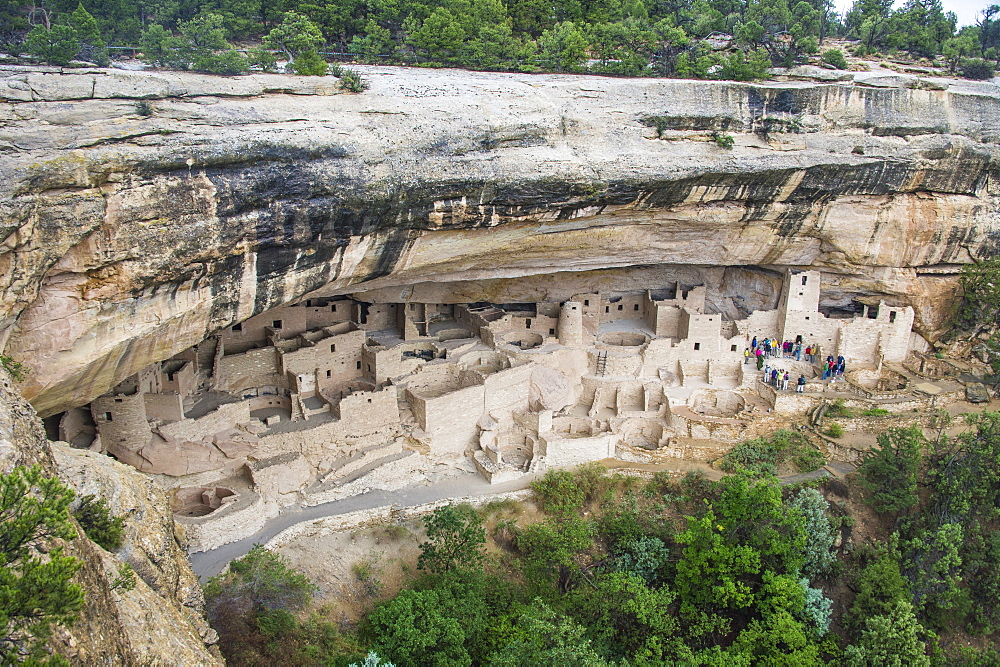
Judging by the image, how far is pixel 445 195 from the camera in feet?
46.6

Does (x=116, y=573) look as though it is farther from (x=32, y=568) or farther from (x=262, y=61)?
(x=262, y=61)

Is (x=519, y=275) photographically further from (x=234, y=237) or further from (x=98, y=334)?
(x=98, y=334)

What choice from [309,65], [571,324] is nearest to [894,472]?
[571,324]

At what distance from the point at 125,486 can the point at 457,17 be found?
16.2 meters

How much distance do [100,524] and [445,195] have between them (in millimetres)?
8671

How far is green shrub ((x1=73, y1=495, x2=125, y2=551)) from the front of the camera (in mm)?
7277

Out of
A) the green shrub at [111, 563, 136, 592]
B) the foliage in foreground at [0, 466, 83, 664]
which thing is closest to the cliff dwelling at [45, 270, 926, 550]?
the green shrub at [111, 563, 136, 592]

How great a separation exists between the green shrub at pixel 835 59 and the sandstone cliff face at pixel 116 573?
2093 centimetres

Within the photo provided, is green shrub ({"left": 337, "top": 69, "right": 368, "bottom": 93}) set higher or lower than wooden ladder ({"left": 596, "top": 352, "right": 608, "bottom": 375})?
higher

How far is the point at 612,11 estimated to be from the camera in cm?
2338

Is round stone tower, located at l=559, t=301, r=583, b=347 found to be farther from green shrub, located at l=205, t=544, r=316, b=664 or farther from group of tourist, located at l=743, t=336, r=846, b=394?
green shrub, located at l=205, t=544, r=316, b=664

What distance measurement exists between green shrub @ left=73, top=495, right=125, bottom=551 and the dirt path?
6047 millimetres

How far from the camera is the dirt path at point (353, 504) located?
13.5 metres

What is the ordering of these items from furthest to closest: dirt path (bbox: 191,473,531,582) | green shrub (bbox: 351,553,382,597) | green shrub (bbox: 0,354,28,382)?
green shrub (bbox: 351,553,382,597)
dirt path (bbox: 191,473,531,582)
green shrub (bbox: 0,354,28,382)
